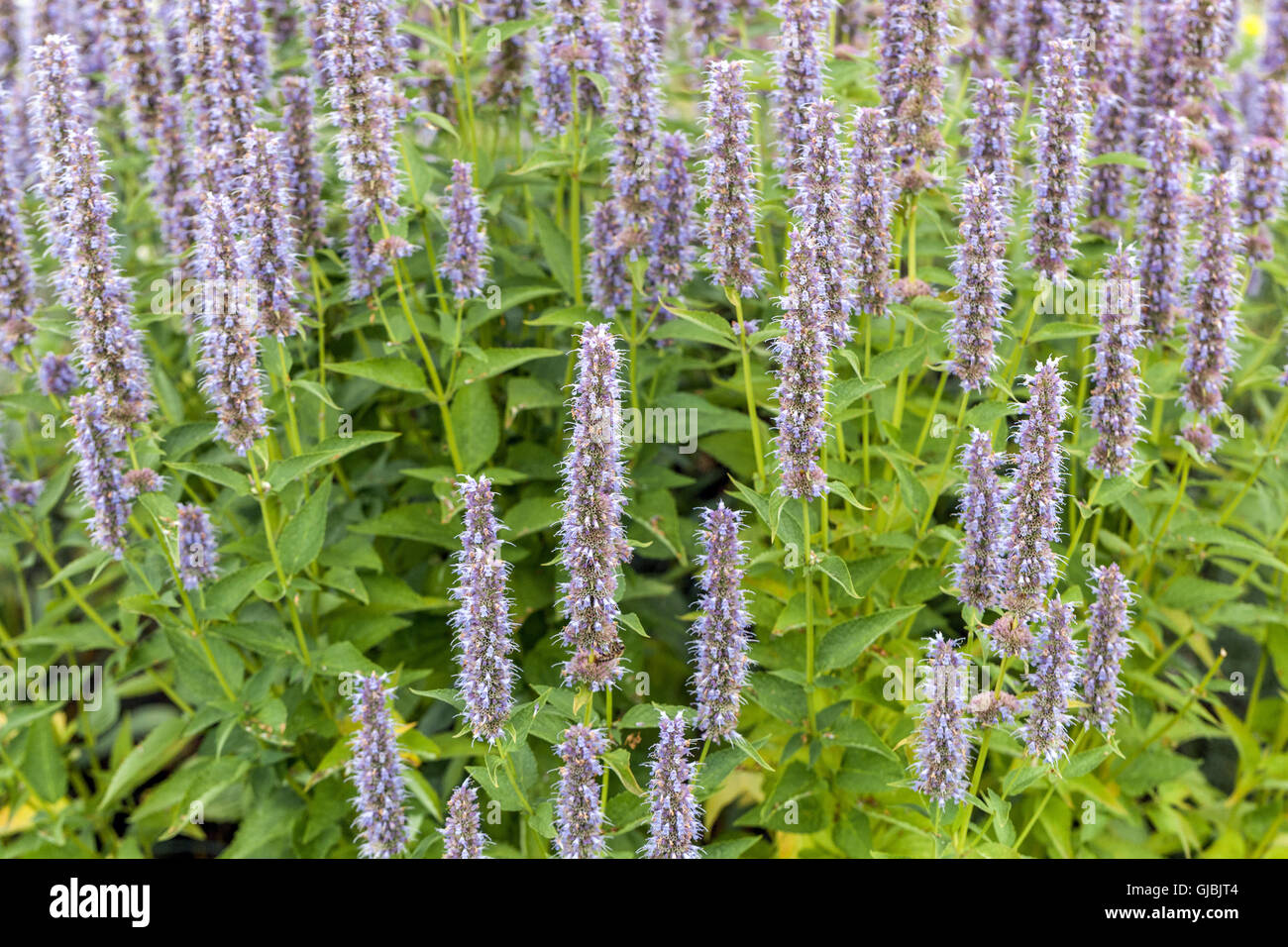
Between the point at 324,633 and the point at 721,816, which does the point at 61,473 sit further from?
the point at 721,816

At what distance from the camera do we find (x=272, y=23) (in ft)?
Answer: 21.3

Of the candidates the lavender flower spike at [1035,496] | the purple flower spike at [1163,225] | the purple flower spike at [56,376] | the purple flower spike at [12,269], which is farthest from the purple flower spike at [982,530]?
the purple flower spike at [12,269]

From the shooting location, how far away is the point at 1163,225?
4.73 metres

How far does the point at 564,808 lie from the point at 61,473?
301 centimetres

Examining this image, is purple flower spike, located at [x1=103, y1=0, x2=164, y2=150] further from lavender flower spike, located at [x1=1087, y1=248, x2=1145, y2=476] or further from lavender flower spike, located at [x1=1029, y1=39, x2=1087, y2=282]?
lavender flower spike, located at [x1=1087, y1=248, x2=1145, y2=476]

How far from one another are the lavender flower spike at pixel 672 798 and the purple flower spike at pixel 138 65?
353 centimetres

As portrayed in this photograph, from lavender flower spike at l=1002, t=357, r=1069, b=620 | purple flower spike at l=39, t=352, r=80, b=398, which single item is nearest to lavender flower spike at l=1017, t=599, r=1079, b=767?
lavender flower spike at l=1002, t=357, r=1069, b=620

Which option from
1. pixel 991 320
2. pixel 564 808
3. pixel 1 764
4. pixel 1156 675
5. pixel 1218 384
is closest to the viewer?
pixel 564 808

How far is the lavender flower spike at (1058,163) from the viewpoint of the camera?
4.18 meters

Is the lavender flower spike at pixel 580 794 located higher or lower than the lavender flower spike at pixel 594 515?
lower

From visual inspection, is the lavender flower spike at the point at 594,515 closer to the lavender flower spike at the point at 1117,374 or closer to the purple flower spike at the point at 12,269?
the lavender flower spike at the point at 1117,374

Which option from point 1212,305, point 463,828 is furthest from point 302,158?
point 1212,305

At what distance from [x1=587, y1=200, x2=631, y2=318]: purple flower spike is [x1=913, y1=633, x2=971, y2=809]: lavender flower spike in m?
1.96

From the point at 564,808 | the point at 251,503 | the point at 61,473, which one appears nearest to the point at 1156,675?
the point at 564,808
